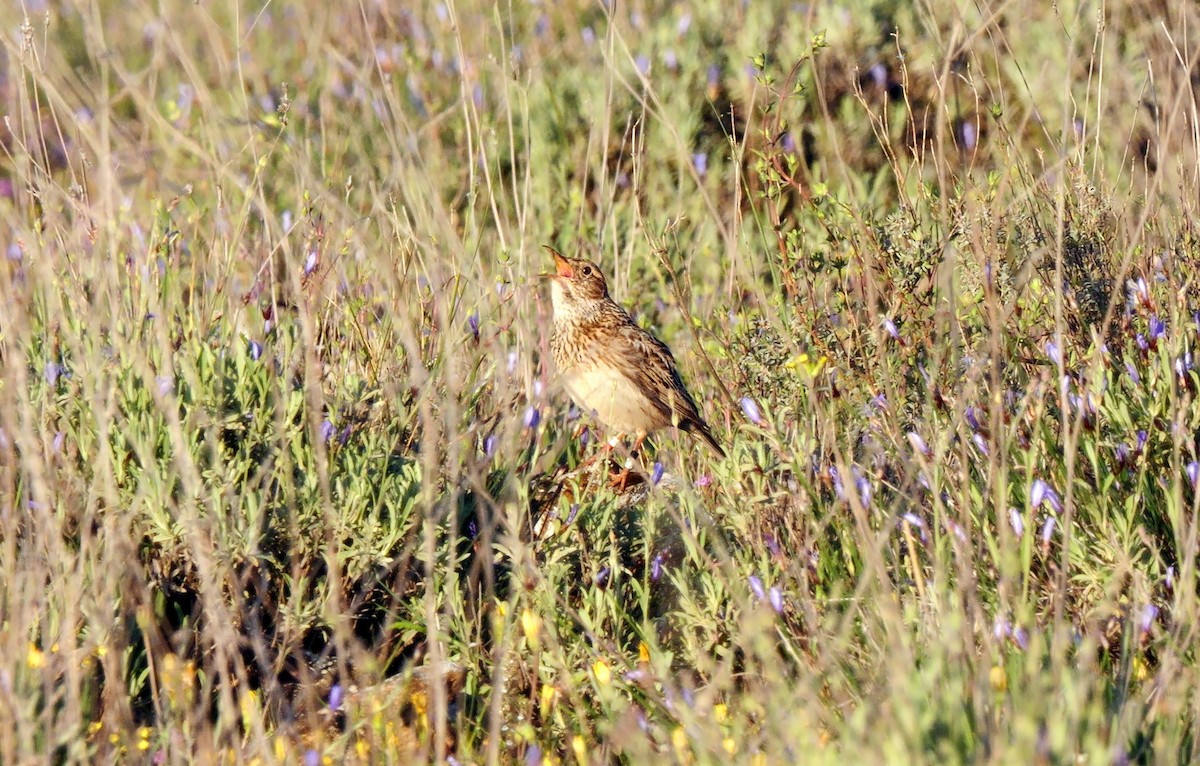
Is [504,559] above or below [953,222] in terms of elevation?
below

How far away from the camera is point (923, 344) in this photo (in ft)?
14.4

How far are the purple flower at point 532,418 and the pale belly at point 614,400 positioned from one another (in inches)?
37.5

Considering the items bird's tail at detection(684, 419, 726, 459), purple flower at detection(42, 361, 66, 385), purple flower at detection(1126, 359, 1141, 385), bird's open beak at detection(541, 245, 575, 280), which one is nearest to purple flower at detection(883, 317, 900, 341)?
purple flower at detection(1126, 359, 1141, 385)

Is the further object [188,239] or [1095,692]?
[188,239]

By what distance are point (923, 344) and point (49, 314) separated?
2382mm

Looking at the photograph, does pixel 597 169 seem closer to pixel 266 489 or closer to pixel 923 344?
pixel 923 344

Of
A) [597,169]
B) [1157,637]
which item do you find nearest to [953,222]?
[1157,637]

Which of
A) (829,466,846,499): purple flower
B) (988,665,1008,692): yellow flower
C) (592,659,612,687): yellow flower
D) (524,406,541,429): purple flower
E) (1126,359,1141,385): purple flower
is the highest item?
(1126,359,1141,385): purple flower

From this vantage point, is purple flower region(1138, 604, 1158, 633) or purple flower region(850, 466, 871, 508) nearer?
purple flower region(1138, 604, 1158, 633)

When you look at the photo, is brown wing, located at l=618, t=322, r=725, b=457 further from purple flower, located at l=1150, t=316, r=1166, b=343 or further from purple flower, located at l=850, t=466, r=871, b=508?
purple flower, located at l=1150, t=316, r=1166, b=343

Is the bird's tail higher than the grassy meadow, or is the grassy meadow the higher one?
the grassy meadow

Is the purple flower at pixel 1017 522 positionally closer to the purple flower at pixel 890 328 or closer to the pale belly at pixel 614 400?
the purple flower at pixel 890 328

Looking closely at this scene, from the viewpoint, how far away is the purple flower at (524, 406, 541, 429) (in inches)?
164

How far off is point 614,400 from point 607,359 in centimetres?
28
